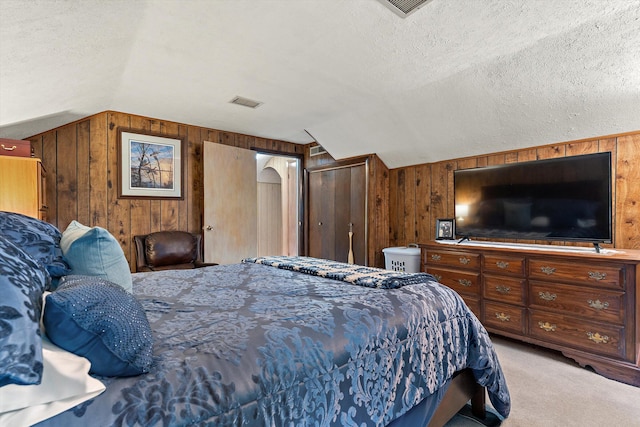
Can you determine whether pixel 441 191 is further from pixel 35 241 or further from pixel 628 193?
pixel 35 241

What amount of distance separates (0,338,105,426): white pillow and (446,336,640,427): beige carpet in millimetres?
1771

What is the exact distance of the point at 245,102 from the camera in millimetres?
3312

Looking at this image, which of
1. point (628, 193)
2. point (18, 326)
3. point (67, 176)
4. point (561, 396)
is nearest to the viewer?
point (18, 326)

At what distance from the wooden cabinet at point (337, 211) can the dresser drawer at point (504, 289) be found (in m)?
1.69

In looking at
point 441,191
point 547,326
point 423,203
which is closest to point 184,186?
point 423,203

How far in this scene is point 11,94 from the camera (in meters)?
2.26

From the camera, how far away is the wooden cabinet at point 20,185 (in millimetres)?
2525

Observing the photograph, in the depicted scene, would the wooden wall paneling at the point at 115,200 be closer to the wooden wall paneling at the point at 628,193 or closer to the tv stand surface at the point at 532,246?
the tv stand surface at the point at 532,246

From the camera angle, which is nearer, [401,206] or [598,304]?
[598,304]

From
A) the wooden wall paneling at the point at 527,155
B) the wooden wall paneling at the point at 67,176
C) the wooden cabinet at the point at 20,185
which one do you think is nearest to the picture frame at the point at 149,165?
the wooden wall paneling at the point at 67,176

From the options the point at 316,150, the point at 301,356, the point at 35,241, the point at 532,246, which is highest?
the point at 316,150

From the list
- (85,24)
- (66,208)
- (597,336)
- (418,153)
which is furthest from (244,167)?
(597,336)

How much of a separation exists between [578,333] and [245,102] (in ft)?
11.6

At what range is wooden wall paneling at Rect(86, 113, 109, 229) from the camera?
3371 millimetres
